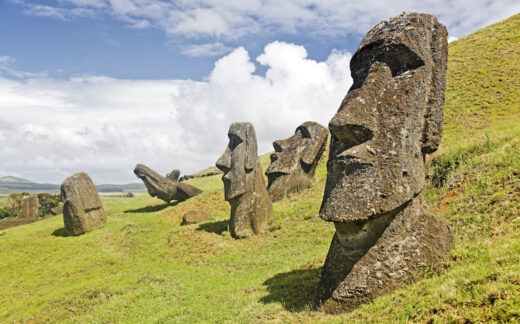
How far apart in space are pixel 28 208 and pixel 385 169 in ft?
106

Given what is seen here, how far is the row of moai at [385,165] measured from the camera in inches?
236

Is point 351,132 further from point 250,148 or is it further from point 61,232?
point 61,232

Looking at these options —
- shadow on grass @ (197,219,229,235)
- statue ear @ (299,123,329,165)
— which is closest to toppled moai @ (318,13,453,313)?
shadow on grass @ (197,219,229,235)

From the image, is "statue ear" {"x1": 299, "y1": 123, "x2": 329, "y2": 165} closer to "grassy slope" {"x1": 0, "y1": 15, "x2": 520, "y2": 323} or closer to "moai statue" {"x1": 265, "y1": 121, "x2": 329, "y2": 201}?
"moai statue" {"x1": 265, "y1": 121, "x2": 329, "y2": 201}

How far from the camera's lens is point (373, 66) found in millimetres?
6770

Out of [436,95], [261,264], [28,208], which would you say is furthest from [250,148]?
[28,208]

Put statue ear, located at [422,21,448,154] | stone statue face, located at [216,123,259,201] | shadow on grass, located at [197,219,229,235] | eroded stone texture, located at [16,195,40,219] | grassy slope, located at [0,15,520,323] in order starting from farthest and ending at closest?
1. eroded stone texture, located at [16,195,40,219]
2. shadow on grass, located at [197,219,229,235]
3. stone statue face, located at [216,123,259,201]
4. statue ear, located at [422,21,448,154]
5. grassy slope, located at [0,15,520,323]

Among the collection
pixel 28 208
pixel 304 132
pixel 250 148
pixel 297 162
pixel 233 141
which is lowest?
pixel 28 208

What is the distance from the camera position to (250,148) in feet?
55.2

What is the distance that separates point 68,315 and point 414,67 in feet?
38.3

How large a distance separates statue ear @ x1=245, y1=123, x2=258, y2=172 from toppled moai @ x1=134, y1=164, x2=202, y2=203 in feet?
41.0

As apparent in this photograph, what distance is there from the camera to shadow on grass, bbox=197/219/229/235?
17194mm

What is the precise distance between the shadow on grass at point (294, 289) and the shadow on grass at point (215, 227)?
785 centimetres

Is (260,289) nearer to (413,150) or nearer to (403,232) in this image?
(403,232)
